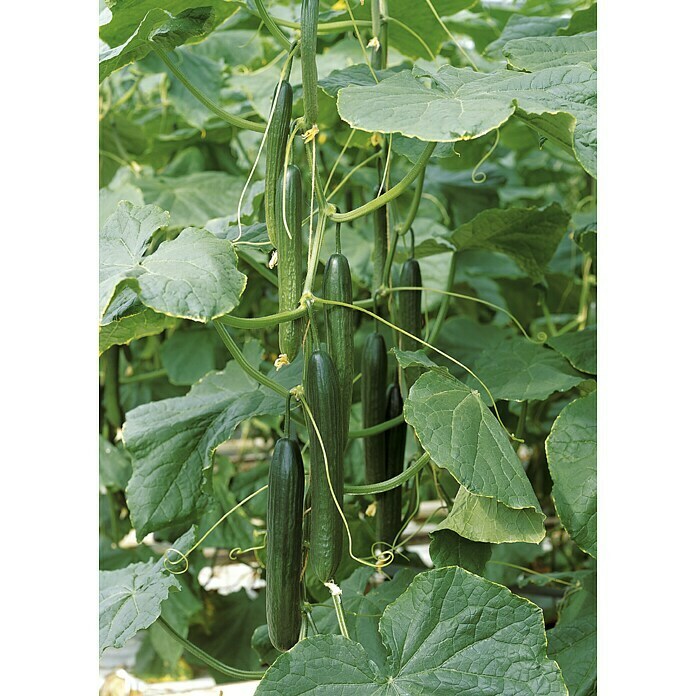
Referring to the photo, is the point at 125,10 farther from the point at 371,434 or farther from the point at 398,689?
the point at 398,689

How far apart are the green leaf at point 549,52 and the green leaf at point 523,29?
0.23m

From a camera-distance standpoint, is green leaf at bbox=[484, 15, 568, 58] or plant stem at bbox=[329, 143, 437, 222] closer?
plant stem at bbox=[329, 143, 437, 222]

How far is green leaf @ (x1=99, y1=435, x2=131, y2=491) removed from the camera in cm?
164

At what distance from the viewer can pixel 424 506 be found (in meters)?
2.23

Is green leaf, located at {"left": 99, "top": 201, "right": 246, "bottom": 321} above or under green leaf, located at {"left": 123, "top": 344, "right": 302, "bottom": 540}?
above

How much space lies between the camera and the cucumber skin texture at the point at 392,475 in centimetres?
98

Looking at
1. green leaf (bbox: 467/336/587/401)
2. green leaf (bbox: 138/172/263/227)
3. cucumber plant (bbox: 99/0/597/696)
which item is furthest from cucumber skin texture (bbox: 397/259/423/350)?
green leaf (bbox: 138/172/263/227)

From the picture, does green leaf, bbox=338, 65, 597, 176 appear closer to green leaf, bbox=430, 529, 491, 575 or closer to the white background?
the white background

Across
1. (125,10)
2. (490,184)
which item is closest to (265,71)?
(490,184)

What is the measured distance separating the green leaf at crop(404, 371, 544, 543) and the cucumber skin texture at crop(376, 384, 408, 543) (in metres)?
0.13

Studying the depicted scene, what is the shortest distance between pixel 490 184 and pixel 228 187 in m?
0.54

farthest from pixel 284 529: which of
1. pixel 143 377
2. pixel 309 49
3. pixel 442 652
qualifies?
pixel 143 377

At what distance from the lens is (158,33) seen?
34.7 inches

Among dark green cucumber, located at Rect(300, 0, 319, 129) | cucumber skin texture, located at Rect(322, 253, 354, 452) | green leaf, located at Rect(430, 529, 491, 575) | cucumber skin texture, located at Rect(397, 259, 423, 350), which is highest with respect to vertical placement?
dark green cucumber, located at Rect(300, 0, 319, 129)
